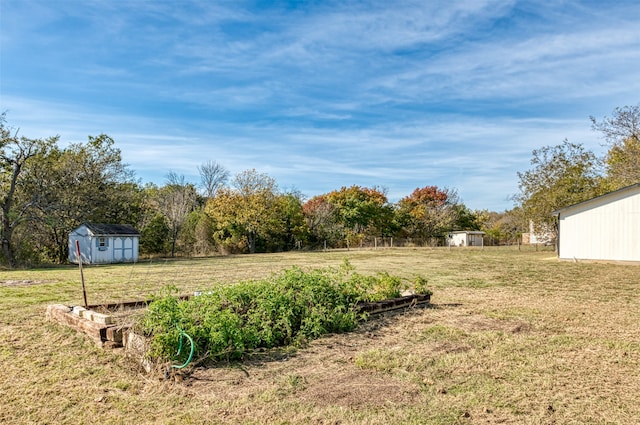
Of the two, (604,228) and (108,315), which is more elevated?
(604,228)

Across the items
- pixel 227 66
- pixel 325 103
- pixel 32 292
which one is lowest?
pixel 32 292

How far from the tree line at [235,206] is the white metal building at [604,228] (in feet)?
19.9

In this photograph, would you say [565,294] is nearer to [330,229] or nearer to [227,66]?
[227,66]

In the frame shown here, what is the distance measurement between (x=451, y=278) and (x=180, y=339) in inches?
408

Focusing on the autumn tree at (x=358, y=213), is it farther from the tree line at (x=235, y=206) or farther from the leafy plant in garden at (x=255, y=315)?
the leafy plant in garden at (x=255, y=315)

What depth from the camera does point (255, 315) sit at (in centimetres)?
517

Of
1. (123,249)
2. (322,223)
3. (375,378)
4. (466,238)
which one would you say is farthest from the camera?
(466,238)

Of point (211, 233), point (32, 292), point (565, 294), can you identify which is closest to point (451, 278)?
point (565, 294)

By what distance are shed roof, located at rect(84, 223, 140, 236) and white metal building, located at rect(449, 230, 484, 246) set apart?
2938 cm

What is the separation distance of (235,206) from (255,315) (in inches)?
1181

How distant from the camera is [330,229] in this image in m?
38.9

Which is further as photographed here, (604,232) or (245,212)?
(245,212)

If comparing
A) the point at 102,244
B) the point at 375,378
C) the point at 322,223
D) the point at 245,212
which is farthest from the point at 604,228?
the point at 102,244

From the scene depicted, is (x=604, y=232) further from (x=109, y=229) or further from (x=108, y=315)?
(x=109, y=229)
